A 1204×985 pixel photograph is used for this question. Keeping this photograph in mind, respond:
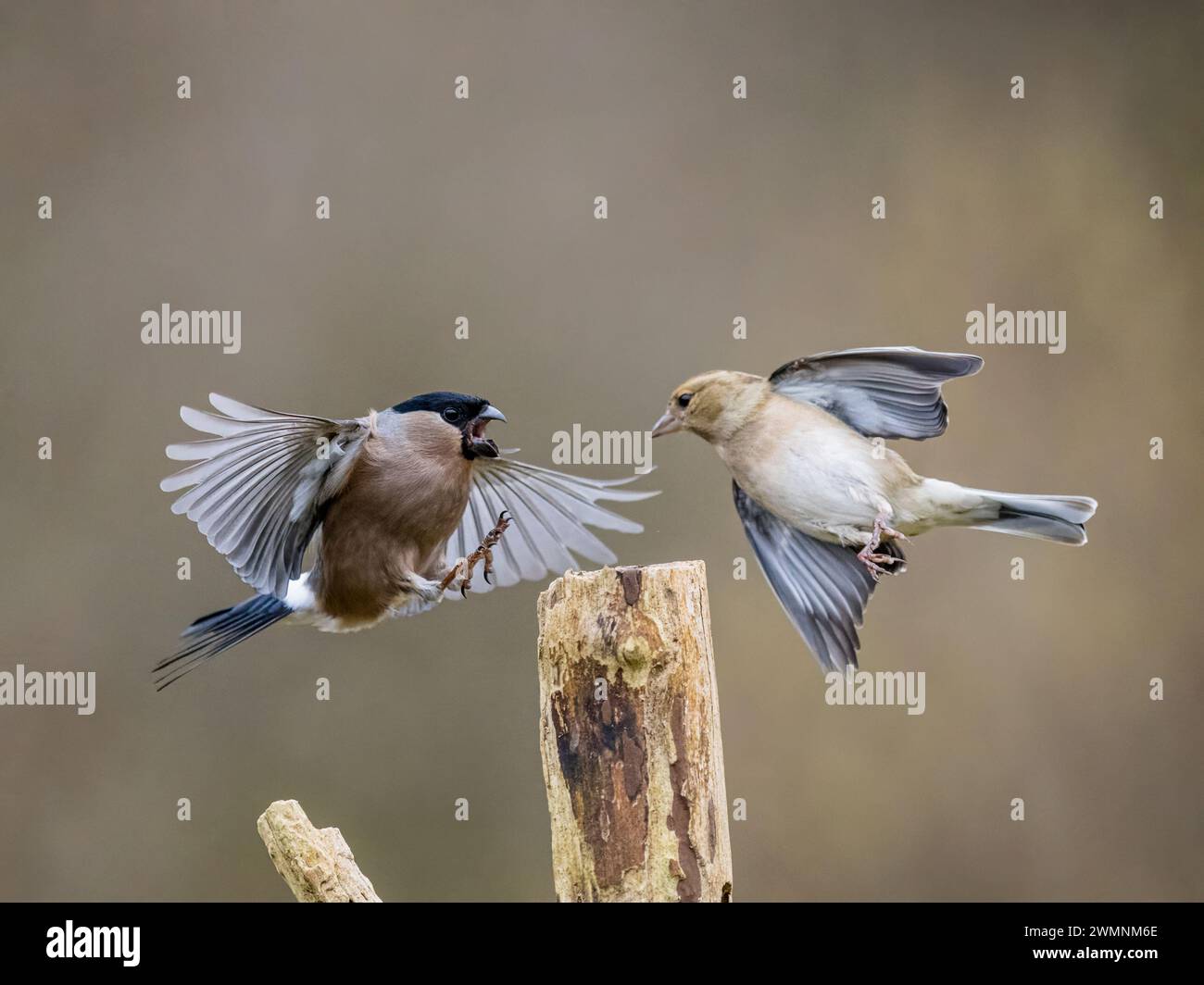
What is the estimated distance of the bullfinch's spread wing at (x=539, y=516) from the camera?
2930 mm

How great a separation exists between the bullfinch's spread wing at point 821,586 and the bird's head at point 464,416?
0.60m

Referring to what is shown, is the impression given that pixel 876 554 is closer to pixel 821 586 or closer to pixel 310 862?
pixel 821 586

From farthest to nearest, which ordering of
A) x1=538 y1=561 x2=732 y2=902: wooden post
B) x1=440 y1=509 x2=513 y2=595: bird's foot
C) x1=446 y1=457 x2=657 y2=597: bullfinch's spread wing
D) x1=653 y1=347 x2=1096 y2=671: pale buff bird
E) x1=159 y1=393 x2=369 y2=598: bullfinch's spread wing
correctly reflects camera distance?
x1=446 y1=457 x2=657 y2=597: bullfinch's spread wing < x1=653 y1=347 x2=1096 y2=671: pale buff bird < x1=440 y1=509 x2=513 y2=595: bird's foot < x1=159 y1=393 x2=369 y2=598: bullfinch's spread wing < x1=538 y1=561 x2=732 y2=902: wooden post

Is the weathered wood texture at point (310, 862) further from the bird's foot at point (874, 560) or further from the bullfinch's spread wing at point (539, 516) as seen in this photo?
the bird's foot at point (874, 560)

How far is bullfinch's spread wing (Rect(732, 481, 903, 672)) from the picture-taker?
2797 mm

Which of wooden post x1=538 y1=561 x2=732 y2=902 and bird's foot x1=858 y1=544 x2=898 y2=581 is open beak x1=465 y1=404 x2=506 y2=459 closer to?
wooden post x1=538 y1=561 x2=732 y2=902

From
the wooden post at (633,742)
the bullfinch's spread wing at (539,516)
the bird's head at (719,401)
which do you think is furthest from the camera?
the bullfinch's spread wing at (539,516)

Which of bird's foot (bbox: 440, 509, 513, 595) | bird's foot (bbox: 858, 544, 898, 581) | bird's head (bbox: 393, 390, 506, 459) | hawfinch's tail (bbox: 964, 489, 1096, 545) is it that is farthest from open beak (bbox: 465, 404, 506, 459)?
hawfinch's tail (bbox: 964, 489, 1096, 545)

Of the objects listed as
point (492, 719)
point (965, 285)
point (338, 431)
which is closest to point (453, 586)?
point (338, 431)

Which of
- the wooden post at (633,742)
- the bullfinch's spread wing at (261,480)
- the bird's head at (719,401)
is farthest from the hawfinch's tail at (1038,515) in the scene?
the bullfinch's spread wing at (261,480)

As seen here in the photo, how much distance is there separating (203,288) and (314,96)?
0.80 m

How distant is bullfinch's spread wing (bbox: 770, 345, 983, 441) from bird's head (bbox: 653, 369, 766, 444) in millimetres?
64

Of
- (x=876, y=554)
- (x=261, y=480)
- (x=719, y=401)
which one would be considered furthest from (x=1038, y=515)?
(x=261, y=480)

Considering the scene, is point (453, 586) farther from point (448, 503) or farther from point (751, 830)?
point (751, 830)
